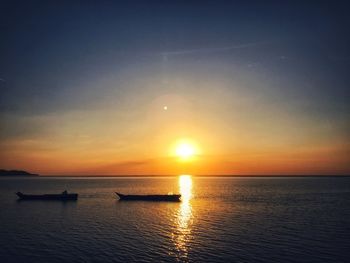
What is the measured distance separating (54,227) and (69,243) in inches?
639

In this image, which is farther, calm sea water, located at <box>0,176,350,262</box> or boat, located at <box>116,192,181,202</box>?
boat, located at <box>116,192,181,202</box>

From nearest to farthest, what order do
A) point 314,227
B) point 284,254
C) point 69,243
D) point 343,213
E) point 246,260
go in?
point 246,260 → point 284,254 → point 69,243 → point 314,227 → point 343,213

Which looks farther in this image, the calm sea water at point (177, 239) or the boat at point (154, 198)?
the boat at point (154, 198)

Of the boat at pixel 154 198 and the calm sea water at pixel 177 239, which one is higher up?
the boat at pixel 154 198

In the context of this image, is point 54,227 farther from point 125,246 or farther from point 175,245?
point 175,245

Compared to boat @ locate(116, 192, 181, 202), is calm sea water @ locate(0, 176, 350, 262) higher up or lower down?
lower down

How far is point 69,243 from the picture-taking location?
1676 inches

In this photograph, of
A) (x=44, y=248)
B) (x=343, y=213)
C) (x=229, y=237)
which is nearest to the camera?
(x=44, y=248)

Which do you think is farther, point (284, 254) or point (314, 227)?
point (314, 227)

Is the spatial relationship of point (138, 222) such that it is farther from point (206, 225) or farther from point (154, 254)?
point (154, 254)

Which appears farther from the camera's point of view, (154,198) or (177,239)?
(154,198)

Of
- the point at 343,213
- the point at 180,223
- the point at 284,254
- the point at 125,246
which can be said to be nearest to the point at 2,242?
the point at 125,246

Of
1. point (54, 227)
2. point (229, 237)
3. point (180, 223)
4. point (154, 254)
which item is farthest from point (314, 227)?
point (54, 227)

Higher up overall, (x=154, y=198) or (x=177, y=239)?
Result: (x=154, y=198)
